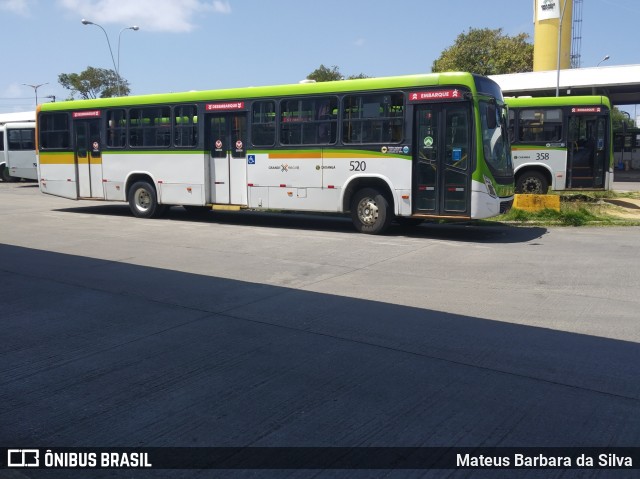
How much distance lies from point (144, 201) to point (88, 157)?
234 centimetres

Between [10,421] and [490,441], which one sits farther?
[10,421]

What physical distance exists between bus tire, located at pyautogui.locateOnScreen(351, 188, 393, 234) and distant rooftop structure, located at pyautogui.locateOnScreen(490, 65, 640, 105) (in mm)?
25281

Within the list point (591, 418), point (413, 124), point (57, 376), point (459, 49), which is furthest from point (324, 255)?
point (459, 49)

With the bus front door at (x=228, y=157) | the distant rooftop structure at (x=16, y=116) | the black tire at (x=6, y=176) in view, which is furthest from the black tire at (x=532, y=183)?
the distant rooftop structure at (x=16, y=116)

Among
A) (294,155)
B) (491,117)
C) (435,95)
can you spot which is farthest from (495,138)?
(294,155)

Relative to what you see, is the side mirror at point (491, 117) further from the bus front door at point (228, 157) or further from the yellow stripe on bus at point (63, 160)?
the yellow stripe on bus at point (63, 160)

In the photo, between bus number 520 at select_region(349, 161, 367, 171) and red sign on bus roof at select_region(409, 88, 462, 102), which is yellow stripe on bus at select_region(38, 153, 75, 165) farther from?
red sign on bus roof at select_region(409, 88, 462, 102)

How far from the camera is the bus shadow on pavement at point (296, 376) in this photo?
4117 mm

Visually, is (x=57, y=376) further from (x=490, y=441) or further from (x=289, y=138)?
(x=289, y=138)

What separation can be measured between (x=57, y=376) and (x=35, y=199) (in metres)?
21.1

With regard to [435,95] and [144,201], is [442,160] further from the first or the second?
[144,201]

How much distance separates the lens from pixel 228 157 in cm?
1588

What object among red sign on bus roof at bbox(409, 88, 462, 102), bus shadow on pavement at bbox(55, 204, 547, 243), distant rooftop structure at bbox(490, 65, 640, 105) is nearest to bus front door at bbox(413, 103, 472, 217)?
red sign on bus roof at bbox(409, 88, 462, 102)

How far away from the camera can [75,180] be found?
60.3 feet
